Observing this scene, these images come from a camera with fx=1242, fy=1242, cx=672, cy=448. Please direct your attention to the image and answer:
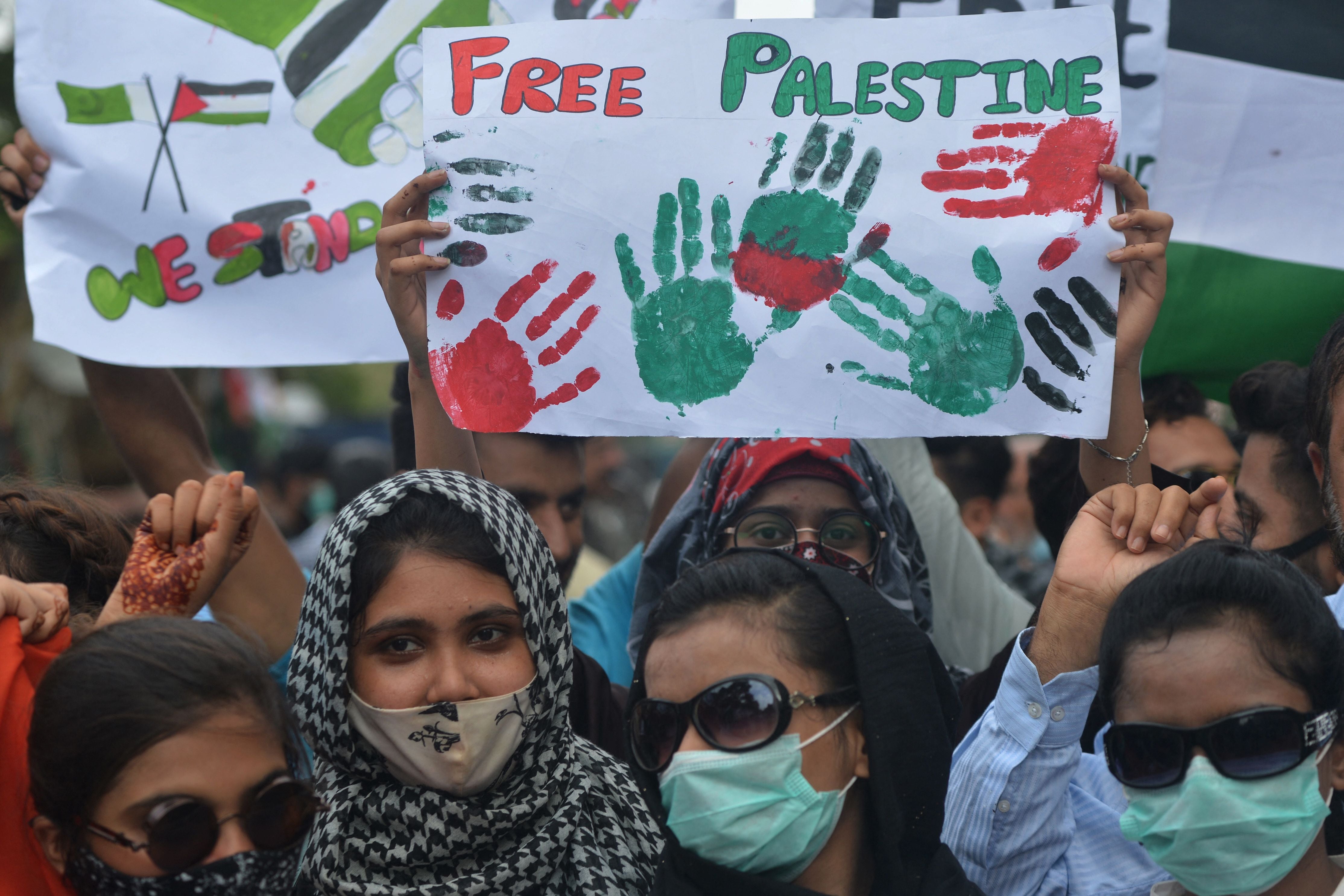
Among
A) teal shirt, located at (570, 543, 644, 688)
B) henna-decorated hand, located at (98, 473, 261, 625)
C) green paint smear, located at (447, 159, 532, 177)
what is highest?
green paint smear, located at (447, 159, 532, 177)

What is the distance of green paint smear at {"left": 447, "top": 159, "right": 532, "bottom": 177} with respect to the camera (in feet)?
8.01

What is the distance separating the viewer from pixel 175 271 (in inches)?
117

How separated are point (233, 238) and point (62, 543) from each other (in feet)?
3.20

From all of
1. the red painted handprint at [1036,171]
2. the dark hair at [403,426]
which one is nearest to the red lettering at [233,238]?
the dark hair at [403,426]

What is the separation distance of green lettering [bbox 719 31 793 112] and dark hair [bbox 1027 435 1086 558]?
1.18m

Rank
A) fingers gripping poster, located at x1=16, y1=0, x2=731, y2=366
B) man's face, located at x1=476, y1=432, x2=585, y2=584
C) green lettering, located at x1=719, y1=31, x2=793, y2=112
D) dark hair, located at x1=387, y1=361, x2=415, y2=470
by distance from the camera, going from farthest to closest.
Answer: dark hair, located at x1=387, y1=361, x2=415, y2=470, man's face, located at x1=476, y1=432, x2=585, y2=584, fingers gripping poster, located at x1=16, y1=0, x2=731, y2=366, green lettering, located at x1=719, y1=31, x2=793, y2=112

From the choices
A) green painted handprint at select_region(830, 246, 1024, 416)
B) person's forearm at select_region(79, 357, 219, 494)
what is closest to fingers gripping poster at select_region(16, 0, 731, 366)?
person's forearm at select_region(79, 357, 219, 494)

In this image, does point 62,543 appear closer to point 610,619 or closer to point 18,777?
point 18,777

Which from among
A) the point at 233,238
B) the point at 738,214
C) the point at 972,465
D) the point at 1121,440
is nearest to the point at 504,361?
the point at 738,214

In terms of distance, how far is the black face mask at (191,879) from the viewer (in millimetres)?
1661

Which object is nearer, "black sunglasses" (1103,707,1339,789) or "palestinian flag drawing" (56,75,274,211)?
"black sunglasses" (1103,707,1339,789)

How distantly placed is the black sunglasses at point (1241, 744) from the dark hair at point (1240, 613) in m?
0.05

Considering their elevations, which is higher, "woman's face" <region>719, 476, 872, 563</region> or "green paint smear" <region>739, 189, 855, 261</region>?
"green paint smear" <region>739, 189, 855, 261</region>

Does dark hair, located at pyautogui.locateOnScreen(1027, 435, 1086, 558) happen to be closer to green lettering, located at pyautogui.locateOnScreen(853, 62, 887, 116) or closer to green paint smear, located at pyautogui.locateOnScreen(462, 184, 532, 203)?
green lettering, located at pyautogui.locateOnScreen(853, 62, 887, 116)
